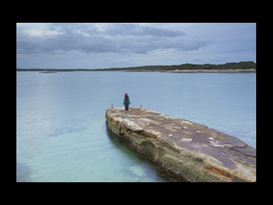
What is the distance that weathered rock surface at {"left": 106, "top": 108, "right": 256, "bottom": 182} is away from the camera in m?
6.43

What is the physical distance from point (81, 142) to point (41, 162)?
292 centimetres

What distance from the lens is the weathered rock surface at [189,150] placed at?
6.43m

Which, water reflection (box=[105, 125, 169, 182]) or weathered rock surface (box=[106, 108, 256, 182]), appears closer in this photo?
weathered rock surface (box=[106, 108, 256, 182])

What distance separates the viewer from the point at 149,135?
31.4 feet

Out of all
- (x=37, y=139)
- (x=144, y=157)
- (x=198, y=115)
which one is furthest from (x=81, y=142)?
(x=198, y=115)

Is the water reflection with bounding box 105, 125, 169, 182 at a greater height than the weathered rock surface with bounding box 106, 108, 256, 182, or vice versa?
the weathered rock surface with bounding box 106, 108, 256, 182

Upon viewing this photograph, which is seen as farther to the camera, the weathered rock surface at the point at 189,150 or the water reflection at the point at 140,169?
the water reflection at the point at 140,169

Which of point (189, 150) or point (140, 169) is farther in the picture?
point (140, 169)

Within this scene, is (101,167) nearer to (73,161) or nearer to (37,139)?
(73,161)

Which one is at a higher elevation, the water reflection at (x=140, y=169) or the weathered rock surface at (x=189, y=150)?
the weathered rock surface at (x=189, y=150)

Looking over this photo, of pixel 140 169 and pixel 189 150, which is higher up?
pixel 189 150

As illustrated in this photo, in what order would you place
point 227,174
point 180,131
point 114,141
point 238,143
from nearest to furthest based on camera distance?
point 227,174 → point 238,143 → point 180,131 → point 114,141

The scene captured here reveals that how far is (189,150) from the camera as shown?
755 cm
